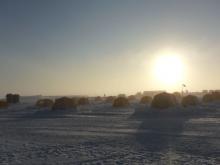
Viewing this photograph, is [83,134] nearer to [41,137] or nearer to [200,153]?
[41,137]

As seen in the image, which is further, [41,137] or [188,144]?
[41,137]

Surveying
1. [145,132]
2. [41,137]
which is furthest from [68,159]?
[145,132]

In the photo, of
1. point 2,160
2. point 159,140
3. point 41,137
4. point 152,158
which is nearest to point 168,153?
point 152,158

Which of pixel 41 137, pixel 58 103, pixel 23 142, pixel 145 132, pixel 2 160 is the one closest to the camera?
pixel 2 160

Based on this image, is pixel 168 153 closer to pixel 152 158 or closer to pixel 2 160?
pixel 152 158

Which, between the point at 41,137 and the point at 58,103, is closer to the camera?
the point at 41,137

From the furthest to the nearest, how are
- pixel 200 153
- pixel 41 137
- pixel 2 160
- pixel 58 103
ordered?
pixel 58 103
pixel 41 137
pixel 200 153
pixel 2 160

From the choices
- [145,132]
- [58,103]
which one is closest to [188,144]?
[145,132]

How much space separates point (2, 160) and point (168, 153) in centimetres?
731

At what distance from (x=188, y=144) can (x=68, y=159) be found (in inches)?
270

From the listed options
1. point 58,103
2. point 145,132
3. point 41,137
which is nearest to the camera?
point 41,137

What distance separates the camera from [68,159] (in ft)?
54.3

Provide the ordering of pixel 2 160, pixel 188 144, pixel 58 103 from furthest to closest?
pixel 58 103, pixel 188 144, pixel 2 160

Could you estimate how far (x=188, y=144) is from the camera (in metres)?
20.2
